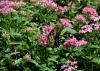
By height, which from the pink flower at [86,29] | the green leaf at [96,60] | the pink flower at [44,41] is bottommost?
the green leaf at [96,60]

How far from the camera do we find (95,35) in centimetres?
537

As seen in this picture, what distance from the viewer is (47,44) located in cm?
499

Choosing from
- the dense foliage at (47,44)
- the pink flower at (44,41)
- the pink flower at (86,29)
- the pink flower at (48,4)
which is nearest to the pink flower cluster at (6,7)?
the dense foliage at (47,44)

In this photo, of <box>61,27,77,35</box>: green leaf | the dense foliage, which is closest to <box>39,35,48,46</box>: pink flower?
the dense foliage

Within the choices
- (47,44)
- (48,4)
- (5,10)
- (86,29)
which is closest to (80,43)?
(86,29)

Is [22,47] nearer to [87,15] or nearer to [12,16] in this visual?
[12,16]

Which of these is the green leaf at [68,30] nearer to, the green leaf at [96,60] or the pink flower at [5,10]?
the green leaf at [96,60]

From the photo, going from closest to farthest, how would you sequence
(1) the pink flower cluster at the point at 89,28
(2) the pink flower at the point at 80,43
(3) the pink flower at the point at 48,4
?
(2) the pink flower at the point at 80,43
(1) the pink flower cluster at the point at 89,28
(3) the pink flower at the point at 48,4

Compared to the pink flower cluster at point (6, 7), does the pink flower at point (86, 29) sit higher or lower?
lower

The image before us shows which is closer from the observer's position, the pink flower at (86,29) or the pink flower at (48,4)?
the pink flower at (86,29)

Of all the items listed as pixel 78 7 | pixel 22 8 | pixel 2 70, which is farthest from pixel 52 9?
pixel 2 70

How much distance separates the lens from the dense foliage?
16.6 ft

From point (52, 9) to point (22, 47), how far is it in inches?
46.3

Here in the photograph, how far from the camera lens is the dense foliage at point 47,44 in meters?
5.05
